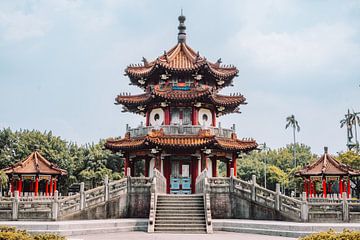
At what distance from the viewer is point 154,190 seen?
22188mm

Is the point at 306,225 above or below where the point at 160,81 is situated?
below

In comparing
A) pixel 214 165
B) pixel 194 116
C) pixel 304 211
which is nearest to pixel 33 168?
pixel 194 116

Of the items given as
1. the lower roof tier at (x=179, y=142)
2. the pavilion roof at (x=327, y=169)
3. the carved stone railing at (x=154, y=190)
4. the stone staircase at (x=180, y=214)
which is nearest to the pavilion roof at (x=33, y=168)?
the lower roof tier at (x=179, y=142)

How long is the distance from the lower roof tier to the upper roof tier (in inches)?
175

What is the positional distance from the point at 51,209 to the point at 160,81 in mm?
12715

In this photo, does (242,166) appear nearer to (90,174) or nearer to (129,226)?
(90,174)

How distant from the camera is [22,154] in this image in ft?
185

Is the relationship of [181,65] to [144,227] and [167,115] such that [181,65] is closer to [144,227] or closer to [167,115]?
[167,115]

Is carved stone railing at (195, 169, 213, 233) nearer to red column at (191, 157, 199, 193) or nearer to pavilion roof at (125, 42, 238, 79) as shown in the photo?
red column at (191, 157, 199, 193)

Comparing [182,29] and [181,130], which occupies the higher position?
[182,29]

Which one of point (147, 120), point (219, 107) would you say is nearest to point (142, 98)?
point (147, 120)

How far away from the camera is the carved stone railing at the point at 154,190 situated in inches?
760

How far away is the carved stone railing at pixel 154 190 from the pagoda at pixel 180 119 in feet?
6.92

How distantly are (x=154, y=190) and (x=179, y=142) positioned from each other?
505 cm
